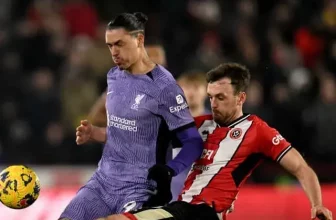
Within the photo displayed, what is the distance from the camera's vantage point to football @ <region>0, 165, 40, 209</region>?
604cm

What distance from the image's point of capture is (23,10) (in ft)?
43.8

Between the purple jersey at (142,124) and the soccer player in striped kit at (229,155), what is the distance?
283mm

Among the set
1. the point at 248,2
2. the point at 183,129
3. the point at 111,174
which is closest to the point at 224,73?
the point at 183,129

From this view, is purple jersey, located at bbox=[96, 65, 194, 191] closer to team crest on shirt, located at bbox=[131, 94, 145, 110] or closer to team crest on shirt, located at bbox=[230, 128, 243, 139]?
team crest on shirt, located at bbox=[131, 94, 145, 110]

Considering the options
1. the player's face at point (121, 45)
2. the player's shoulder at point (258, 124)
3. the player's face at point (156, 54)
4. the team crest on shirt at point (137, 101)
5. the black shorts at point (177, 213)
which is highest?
the player's face at point (121, 45)

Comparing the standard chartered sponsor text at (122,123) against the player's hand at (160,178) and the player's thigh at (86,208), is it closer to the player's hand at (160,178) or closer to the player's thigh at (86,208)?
the player's hand at (160,178)

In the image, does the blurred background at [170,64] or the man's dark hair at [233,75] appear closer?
the man's dark hair at [233,75]

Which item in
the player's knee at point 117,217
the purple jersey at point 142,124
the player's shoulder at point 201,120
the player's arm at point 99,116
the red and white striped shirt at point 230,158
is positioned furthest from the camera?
the player's arm at point 99,116

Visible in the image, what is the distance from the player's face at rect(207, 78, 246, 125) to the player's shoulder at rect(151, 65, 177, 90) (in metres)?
0.28

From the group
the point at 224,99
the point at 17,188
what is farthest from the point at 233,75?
the point at 17,188

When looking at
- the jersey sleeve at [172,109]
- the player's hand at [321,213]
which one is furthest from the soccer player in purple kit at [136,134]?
the player's hand at [321,213]

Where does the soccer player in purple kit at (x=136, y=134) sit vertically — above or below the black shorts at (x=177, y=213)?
above

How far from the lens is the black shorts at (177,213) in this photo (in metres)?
5.60

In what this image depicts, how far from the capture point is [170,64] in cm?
1220
